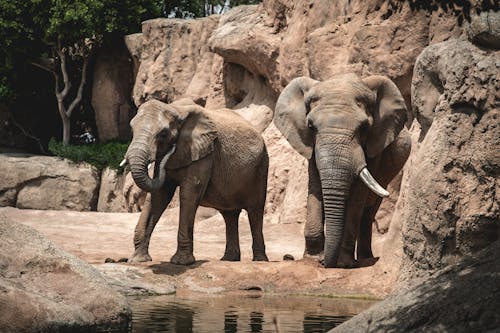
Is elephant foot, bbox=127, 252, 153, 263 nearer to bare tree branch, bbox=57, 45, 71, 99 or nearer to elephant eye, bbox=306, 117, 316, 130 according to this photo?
elephant eye, bbox=306, 117, 316, 130

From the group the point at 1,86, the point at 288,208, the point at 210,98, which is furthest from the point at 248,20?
the point at 1,86

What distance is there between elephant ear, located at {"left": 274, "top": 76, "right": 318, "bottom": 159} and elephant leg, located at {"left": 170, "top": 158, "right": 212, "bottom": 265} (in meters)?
1.15

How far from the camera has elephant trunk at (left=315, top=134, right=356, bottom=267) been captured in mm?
13391

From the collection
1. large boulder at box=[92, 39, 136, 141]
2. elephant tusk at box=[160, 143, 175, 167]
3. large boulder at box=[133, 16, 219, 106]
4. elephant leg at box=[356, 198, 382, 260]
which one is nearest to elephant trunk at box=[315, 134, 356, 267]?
elephant leg at box=[356, 198, 382, 260]

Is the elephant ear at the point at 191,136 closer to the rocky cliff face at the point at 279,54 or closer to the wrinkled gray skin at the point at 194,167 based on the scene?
the wrinkled gray skin at the point at 194,167

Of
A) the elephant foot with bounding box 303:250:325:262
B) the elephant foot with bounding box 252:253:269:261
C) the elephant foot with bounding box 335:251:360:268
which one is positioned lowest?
the elephant foot with bounding box 252:253:269:261

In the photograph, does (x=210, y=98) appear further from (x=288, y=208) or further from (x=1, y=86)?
(x=1, y=86)

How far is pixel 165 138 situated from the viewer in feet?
46.1

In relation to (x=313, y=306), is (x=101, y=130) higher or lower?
lower

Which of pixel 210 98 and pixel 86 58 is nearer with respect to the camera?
pixel 210 98

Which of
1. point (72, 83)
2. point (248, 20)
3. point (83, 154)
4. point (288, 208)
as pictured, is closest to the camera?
point (288, 208)

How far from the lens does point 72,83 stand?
32281 mm

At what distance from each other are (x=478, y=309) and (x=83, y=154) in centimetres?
2224

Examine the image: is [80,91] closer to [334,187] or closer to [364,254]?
[364,254]
